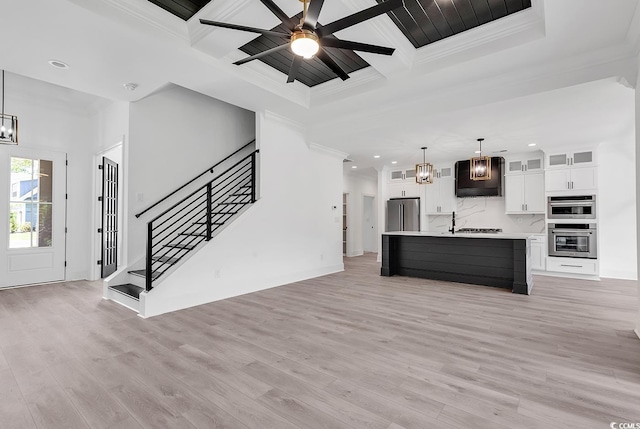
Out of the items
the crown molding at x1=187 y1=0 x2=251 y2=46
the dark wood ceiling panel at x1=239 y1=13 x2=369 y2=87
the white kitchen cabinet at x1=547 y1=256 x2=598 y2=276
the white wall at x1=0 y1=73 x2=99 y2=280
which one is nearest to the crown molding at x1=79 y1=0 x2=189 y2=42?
the crown molding at x1=187 y1=0 x2=251 y2=46

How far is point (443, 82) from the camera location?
4156 millimetres

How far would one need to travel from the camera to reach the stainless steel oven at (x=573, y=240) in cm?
631

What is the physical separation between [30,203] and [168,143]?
2.73m

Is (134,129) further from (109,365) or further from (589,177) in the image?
(589,177)

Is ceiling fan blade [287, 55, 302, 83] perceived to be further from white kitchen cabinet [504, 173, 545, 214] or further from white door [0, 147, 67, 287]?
white kitchen cabinet [504, 173, 545, 214]

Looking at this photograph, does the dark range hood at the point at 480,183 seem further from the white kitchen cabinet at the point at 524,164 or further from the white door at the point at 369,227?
the white door at the point at 369,227

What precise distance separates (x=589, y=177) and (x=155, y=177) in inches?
327

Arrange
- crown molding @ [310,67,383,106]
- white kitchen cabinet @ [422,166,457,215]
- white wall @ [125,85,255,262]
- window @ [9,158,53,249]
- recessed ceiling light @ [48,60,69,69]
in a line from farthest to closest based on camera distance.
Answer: white kitchen cabinet @ [422,166,457,215] → window @ [9,158,53,249] → white wall @ [125,85,255,262] → crown molding @ [310,67,383,106] → recessed ceiling light @ [48,60,69,69]

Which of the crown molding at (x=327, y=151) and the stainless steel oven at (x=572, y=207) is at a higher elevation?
the crown molding at (x=327, y=151)

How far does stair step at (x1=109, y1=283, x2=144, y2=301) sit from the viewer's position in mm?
4105

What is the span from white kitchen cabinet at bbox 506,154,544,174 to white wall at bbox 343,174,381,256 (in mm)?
4238

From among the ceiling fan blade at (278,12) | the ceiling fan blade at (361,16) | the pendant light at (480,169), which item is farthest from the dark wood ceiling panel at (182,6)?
the pendant light at (480,169)

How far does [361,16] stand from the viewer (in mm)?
2293

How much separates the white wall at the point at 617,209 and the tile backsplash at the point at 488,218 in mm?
1125
